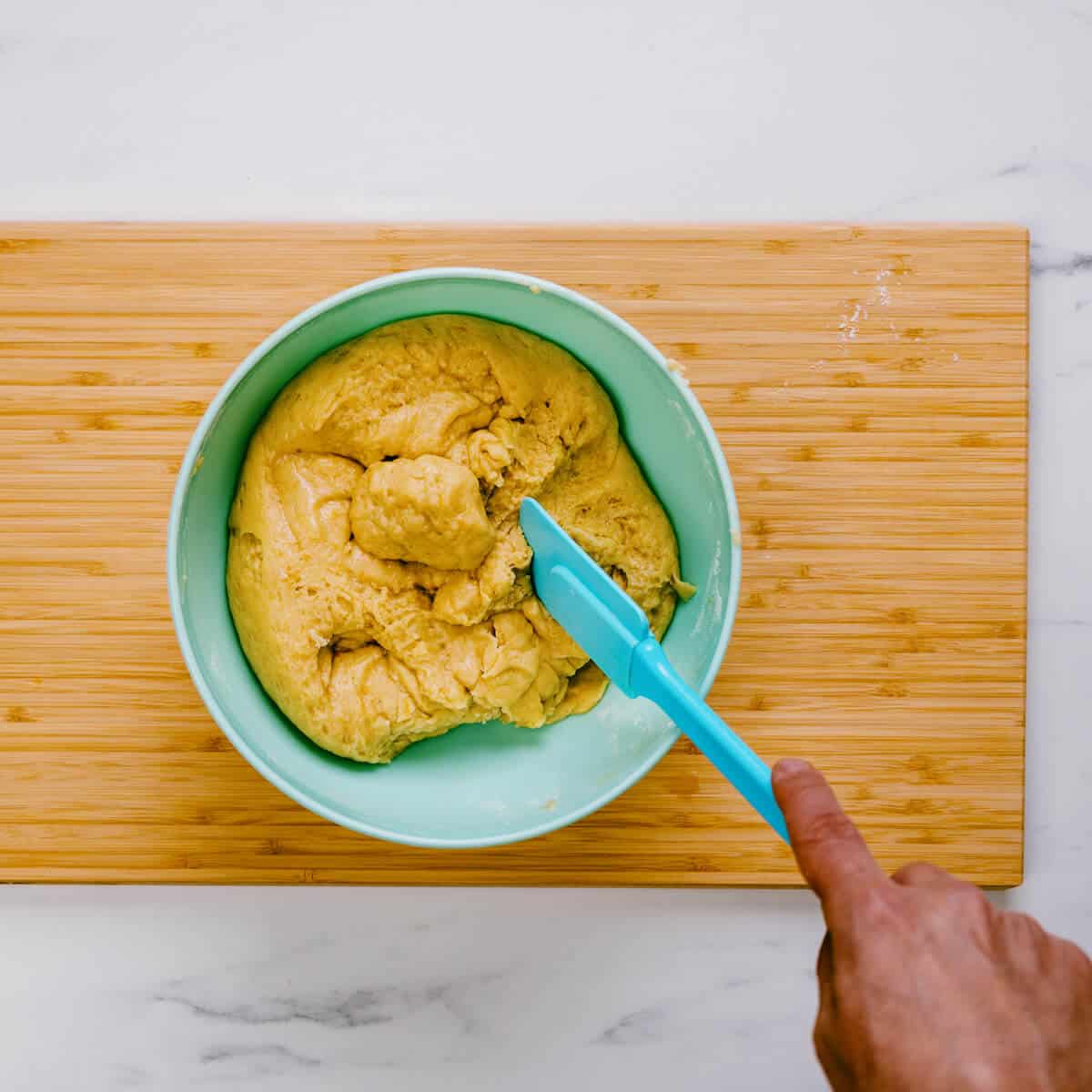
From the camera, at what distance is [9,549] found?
1.28 metres

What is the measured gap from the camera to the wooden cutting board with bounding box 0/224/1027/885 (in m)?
1.26

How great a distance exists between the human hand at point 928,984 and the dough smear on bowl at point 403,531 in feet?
1.32

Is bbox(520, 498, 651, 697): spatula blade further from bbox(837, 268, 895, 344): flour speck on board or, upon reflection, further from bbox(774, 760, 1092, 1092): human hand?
bbox(837, 268, 895, 344): flour speck on board

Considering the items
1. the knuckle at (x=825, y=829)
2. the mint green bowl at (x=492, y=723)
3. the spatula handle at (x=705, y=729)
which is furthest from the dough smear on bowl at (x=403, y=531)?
the knuckle at (x=825, y=829)

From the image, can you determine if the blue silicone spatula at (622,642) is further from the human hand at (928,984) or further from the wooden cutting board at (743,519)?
the wooden cutting board at (743,519)

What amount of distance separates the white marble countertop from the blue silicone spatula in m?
0.40

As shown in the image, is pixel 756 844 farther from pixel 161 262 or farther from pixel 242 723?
pixel 161 262

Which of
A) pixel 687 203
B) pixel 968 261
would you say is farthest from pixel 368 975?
pixel 968 261

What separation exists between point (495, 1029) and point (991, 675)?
2.53 feet

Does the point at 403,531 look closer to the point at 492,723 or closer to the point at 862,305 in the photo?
the point at 492,723

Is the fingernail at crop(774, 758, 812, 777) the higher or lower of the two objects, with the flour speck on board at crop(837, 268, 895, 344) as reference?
lower

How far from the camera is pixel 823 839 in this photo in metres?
0.86

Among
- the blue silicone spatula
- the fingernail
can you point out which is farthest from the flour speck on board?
the fingernail

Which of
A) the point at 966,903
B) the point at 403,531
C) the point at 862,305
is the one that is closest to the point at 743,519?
the point at 862,305
